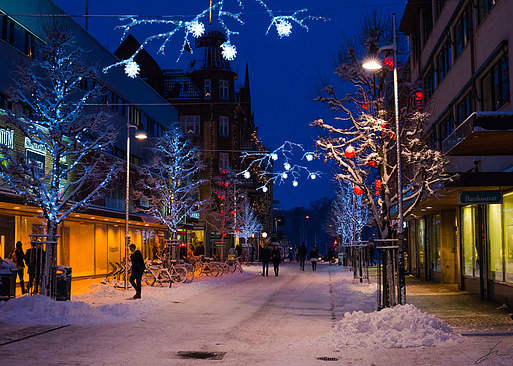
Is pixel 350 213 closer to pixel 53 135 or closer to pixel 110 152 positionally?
pixel 110 152

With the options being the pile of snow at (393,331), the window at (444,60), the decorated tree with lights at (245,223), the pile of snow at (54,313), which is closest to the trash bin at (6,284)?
the pile of snow at (54,313)

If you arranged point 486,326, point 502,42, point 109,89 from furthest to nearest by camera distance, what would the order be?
point 109,89
point 502,42
point 486,326

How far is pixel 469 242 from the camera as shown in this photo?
77.2 feet

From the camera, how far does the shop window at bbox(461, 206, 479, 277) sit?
22656mm

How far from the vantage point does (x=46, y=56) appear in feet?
63.3

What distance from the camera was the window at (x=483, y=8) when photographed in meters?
19.2

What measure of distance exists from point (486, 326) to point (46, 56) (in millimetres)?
14359

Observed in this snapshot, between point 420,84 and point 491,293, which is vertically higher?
point 420,84

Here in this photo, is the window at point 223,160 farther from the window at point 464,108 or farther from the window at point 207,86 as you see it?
the window at point 464,108

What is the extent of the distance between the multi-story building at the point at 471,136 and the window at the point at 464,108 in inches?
1.4

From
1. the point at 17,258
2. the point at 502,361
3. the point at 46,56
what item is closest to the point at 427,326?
the point at 502,361

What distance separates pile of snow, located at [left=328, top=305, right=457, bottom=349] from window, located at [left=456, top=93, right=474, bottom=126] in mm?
12066

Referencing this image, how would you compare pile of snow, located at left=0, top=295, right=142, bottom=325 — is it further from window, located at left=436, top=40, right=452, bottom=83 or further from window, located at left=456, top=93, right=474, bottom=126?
window, located at left=436, top=40, right=452, bottom=83

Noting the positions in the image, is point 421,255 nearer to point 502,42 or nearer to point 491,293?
point 491,293
